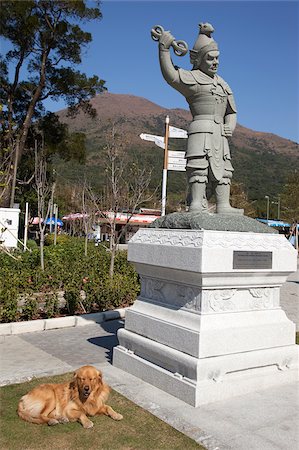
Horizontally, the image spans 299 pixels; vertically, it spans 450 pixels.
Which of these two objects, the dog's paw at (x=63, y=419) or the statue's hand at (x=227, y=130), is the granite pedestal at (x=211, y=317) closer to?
the dog's paw at (x=63, y=419)

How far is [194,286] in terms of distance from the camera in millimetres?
4500

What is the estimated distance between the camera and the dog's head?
3.81m

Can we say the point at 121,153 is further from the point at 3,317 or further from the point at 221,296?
the point at 221,296

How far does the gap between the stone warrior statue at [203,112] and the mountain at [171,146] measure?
2.71 ft

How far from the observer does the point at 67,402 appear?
388 centimetres

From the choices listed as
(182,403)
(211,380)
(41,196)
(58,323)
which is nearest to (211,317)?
(211,380)

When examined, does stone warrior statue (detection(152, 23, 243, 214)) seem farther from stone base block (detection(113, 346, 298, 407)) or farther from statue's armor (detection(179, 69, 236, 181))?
stone base block (detection(113, 346, 298, 407))

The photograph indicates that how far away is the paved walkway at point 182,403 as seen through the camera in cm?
359

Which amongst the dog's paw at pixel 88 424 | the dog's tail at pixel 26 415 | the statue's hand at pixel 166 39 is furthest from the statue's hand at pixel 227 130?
the dog's tail at pixel 26 415

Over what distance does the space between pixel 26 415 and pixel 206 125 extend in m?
3.57

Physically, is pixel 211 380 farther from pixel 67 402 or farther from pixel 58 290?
pixel 58 290

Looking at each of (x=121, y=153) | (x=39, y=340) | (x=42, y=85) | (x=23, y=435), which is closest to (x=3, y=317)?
(x=39, y=340)

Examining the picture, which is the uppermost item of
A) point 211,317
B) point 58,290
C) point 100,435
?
point 211,317

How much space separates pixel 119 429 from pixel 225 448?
88 cm
